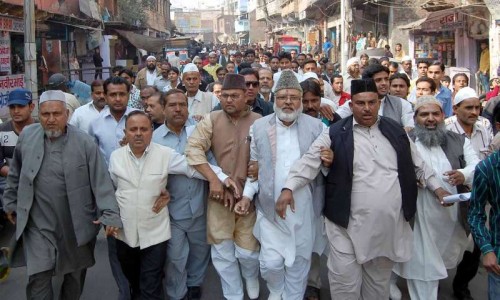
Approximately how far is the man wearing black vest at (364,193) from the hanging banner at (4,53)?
10.1 meters

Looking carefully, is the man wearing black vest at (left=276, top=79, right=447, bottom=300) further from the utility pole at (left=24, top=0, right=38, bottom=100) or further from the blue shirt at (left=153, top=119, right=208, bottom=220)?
the utility pole at (left=24, top=0, right=38, bottom=100)

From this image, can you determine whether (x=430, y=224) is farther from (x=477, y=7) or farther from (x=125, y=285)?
(x=477, y=7)

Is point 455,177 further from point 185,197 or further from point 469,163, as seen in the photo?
point 185,197

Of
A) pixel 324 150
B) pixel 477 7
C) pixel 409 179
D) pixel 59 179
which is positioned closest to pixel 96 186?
pixel 59 179

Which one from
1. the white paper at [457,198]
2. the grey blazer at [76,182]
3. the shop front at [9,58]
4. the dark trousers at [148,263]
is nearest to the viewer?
the white paper at [457,198]

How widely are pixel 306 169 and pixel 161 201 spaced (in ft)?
3.73

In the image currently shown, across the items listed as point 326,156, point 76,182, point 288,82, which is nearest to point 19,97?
point 76,182

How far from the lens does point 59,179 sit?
12.1 feet

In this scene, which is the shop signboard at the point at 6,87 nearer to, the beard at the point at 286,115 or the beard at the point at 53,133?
Result: the beard at the point at 53,133

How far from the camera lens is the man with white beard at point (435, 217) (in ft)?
12.8

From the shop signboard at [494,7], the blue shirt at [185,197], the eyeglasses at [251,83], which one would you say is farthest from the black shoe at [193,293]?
the shop signboard at [494,7]

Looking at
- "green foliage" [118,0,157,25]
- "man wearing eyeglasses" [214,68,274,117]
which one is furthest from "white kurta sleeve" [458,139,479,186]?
"green foliage" [118,0,157,25]

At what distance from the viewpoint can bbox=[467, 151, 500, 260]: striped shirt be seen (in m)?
2.83

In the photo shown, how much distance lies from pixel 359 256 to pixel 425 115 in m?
1.24
